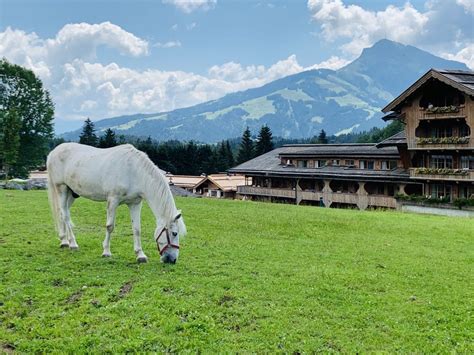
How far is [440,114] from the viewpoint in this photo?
37.3m

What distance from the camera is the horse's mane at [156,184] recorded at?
992 centimetres

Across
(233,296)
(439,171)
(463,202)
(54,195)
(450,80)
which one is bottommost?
(233,296)

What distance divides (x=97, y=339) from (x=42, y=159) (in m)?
59.0

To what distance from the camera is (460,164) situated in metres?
38.0

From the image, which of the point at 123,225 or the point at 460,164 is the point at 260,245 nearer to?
the point at 123,225

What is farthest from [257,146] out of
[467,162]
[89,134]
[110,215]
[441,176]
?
[110,215]

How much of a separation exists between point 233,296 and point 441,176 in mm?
34140

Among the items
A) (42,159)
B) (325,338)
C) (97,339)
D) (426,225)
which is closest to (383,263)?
(325,338)

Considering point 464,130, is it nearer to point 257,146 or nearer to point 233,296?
point 233,296

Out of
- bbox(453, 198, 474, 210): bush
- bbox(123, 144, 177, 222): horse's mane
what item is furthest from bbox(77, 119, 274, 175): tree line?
bbox(123, 144, 177, 222): horse's mane

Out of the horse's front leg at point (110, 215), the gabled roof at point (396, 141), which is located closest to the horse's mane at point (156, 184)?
the horse's front leg at point (110, 215)

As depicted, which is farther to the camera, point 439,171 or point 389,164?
point 389,164

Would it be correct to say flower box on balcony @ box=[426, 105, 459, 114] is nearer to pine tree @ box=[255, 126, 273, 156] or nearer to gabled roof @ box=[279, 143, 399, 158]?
gabled roof @ box=[279, 143, 399, 158]

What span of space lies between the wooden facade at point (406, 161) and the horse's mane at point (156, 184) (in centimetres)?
3201
